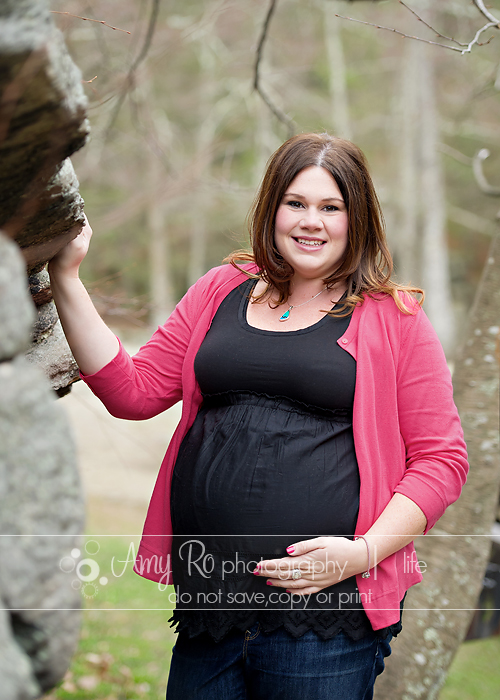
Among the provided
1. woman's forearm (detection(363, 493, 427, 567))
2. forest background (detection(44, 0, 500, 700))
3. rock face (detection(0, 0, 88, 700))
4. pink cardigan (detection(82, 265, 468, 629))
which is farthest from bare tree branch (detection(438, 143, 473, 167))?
forest background (detection(44, 0, 500, 700))

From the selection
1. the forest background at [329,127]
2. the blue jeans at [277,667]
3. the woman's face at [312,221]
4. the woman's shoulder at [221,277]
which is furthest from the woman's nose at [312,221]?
the forest background at [329,127]

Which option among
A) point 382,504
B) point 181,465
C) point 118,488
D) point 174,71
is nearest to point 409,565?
point 382,504

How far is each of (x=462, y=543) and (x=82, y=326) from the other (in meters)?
1.96

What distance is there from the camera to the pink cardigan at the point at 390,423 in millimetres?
1719

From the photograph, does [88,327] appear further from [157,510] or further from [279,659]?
[279,659]

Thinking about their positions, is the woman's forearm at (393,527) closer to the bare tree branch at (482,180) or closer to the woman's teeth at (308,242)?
the woman's teeth at (308,242)

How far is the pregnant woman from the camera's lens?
169 cm

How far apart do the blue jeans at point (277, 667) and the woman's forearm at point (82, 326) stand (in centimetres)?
84

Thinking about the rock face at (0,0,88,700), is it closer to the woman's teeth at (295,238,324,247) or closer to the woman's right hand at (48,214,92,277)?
the woman's right hand at (48,214,92,277)

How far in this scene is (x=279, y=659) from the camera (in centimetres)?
166

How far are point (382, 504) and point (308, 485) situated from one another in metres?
0.22

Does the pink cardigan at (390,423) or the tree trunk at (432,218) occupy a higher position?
the pink cardigan at (390,423)

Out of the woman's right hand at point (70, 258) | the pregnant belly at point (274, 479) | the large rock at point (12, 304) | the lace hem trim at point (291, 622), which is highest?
the large rock at point (12, 304)

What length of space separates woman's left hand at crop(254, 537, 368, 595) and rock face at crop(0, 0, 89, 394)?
3.28ft
